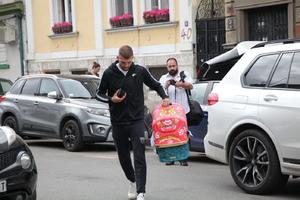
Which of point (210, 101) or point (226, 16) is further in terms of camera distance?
point (226, 16)

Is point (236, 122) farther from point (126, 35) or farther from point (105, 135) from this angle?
point (126, 35)

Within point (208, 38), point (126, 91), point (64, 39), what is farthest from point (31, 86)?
point (64, 39)

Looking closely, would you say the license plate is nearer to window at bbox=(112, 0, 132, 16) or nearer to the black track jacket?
the black track jacket

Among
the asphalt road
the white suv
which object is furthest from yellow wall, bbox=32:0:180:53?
the white suv

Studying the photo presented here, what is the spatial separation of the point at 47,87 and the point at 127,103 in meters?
6.80

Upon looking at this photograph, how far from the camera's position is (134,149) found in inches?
288

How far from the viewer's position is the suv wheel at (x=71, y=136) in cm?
1280

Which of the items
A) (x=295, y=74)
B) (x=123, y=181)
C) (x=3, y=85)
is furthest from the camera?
(x=3, y=85)

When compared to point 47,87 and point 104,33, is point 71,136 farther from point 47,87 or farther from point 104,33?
point 104,33

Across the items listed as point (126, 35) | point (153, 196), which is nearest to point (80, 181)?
point (153, 196)

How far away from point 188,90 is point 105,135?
115 inches

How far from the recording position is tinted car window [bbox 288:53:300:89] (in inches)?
283

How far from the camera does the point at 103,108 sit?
12859 millimetres

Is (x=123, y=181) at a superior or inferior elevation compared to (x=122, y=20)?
inferior
